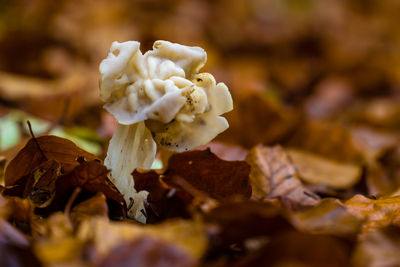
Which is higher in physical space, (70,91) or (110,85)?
(110,85)

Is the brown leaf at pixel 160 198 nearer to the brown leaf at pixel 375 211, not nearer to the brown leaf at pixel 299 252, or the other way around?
the brown leaf at pixel 299 252

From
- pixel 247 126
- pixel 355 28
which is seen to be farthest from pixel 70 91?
pixel 355 28

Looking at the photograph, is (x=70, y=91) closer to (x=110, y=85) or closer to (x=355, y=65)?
(x=110, y=85)

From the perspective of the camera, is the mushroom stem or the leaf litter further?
the mushroom stem

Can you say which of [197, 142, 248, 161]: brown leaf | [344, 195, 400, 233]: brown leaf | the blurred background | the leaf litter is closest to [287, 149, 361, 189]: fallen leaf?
the leaf litter

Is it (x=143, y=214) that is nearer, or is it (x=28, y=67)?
(x=143, y=214)

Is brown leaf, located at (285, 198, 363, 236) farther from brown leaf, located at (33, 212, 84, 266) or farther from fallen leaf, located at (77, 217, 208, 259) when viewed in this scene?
brown leaf, located at (33, 212, 84, 266)

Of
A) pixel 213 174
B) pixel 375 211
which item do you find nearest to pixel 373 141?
pixel 375 211

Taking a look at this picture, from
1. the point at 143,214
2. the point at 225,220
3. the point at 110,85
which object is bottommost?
the point at 143,214
